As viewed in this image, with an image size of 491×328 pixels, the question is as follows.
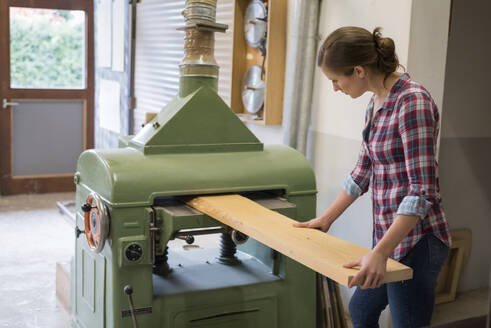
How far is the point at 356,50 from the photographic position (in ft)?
5.68

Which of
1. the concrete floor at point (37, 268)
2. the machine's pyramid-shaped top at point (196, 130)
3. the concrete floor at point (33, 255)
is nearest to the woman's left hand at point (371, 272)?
the machine's pyramid-shaped top at point (196, 130)

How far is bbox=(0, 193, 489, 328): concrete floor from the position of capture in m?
3.39

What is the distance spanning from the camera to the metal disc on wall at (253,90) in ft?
12.3

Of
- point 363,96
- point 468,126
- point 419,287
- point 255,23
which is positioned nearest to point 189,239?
point 419,287

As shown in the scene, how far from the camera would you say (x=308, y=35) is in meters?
3.39

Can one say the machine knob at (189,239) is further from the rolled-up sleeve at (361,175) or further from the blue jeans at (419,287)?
the blue jeans at (419,287)

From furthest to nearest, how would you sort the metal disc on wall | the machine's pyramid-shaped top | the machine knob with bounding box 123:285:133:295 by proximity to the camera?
1. the metal disc on wall
2. the machine's pyramid-shaped top
3. the machine knob with bounding box 123:285:133:295

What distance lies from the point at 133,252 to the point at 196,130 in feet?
1.96

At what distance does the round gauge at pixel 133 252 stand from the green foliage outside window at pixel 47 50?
4885 mm

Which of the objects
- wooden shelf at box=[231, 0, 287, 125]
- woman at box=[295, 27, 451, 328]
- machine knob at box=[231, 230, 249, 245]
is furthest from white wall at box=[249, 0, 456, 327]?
woman at box=[295, 27, 451, 328]

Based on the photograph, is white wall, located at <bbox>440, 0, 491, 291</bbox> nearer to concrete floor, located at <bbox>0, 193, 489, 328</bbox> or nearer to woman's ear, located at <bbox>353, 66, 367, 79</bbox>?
concrete floor, located at <bbox>0, 193, 489, 328</bbox>

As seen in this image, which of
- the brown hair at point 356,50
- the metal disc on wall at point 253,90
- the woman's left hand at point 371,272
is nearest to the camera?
the woman's left hand at point 371,272

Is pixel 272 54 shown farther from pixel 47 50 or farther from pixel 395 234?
pixel 47 50

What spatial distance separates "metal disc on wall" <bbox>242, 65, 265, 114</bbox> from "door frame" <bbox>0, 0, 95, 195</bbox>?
3.45 m
